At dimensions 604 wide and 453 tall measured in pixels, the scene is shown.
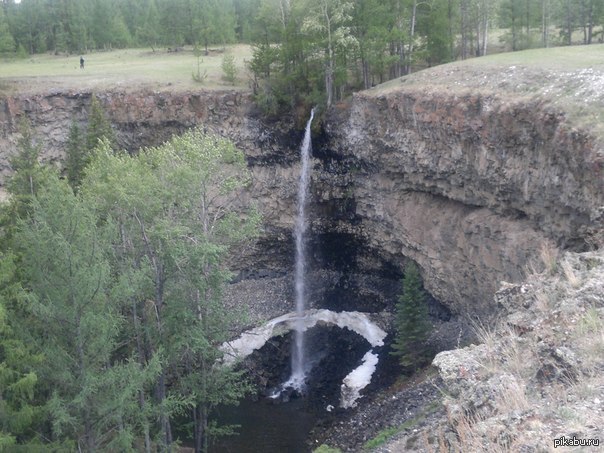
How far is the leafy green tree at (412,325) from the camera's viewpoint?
2303 centimetres

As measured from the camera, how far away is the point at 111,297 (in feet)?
47.5

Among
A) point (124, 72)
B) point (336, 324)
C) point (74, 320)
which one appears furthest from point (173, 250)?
point (124, 72)

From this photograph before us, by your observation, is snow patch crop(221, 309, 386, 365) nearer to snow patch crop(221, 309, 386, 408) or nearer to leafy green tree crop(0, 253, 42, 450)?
snow patch crop(221, 309, 386, 408)

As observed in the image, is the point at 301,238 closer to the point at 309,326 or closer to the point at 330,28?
the point at 309,326

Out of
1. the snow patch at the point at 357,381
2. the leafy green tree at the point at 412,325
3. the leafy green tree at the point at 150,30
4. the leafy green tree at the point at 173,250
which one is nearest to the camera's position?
the leafy green tree at the point at 173,250

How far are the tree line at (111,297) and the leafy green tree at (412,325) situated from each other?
8.23m

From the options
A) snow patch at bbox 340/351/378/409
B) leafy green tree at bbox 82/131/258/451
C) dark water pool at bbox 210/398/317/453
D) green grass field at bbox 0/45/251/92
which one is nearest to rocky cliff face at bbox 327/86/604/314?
snow patch at bbox 340/351/378/409

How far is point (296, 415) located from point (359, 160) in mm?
12640

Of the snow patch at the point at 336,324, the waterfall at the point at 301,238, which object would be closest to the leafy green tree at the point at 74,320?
the snow patch at the point at 336,324

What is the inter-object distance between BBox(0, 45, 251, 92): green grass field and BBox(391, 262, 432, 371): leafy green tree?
1599 cm

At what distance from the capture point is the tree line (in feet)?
43.9

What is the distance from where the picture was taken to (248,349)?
Answer: 26.9 metres

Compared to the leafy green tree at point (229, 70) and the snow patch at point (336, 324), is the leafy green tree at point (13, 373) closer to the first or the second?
the snow patch at point (336, 324)

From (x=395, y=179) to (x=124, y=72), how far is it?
18924 millimetres
